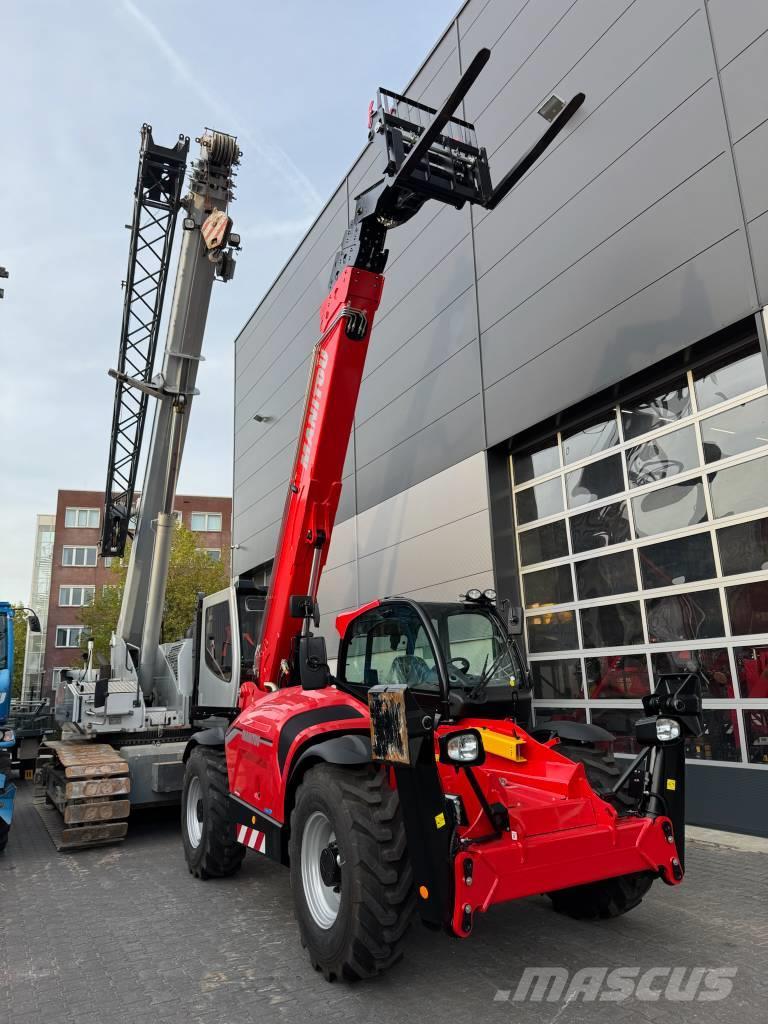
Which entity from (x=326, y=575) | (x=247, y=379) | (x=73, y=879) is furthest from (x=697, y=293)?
(x=247, y=379)

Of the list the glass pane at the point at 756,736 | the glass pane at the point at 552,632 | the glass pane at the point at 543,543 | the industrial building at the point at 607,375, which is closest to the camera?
the glass pane at the point at 756,736

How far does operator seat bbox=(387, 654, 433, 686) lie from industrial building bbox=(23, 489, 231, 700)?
39085 millimetres

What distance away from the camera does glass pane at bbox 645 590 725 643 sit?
299 inches

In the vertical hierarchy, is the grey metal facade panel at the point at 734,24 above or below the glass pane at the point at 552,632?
above

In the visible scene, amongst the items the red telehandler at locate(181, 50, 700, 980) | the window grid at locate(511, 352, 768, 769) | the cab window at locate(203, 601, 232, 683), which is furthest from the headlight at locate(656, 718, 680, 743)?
the cab window at locate(203, 601, 232, 683)

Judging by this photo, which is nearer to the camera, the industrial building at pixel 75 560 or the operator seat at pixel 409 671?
the operator seat at pixel 409 671

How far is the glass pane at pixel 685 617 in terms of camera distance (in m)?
7.59

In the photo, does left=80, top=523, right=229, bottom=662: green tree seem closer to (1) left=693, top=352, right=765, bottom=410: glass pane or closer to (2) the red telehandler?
(2) the red telehandler

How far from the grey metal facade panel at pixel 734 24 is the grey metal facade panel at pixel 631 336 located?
197cm

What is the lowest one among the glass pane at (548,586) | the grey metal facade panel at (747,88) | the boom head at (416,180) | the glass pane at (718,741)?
the glass pane at (718,741)

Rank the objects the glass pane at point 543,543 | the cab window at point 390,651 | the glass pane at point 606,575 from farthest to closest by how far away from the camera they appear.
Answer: the glass pane at point 543,543 < the glass pane at point 606,575 < the cab window at point 390,651

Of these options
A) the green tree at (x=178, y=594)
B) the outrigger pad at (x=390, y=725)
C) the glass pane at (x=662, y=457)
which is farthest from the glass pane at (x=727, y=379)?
the green tree at (x=178, y=594)

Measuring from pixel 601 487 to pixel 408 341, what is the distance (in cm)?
564

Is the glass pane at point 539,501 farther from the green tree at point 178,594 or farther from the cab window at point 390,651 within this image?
the green tree at point 178,594
